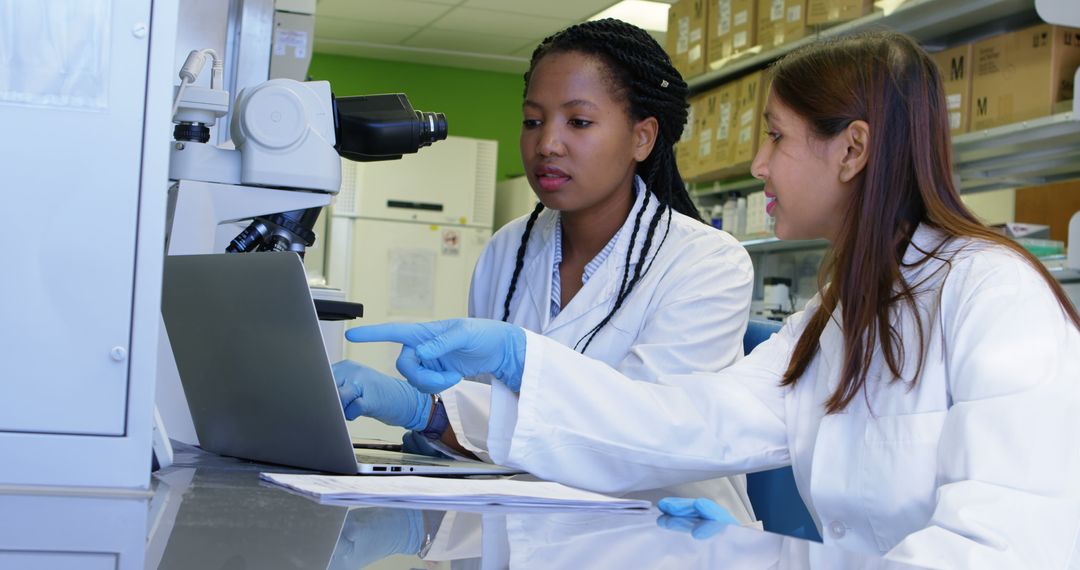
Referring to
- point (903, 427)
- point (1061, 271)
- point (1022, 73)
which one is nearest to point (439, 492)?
point (903, 427)

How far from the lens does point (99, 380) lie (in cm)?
Answer: 87

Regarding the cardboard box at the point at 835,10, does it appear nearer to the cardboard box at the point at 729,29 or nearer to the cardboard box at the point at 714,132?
the cardboard box at the point at 729,29

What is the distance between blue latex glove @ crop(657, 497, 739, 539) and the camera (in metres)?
0.85

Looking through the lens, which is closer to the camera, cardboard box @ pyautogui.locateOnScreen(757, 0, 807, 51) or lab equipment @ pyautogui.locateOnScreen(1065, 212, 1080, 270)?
lab equipment @ pyautogui.locateOnScreen(1065, 212, 1080, 270)

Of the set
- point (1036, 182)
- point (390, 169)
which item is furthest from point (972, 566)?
point (390, 169)

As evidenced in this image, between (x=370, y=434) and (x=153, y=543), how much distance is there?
1608mm

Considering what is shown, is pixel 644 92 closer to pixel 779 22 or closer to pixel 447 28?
pixel 779 22

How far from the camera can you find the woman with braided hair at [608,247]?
4.83 feet

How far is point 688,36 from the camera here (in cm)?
439

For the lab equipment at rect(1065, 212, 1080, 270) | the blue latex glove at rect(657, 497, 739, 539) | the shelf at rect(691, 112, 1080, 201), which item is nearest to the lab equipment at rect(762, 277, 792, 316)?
the shelf at rect(691, 112, 1080, 201)

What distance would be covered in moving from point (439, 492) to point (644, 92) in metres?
1.03

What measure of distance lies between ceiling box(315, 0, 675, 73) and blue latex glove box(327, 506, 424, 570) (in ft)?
17.5

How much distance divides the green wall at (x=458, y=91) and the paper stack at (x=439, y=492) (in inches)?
254

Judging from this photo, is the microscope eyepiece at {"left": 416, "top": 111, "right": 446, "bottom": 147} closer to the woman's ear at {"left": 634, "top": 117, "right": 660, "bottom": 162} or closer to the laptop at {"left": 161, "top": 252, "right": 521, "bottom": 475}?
the laptop at {"left": 161, "top": 252, "right": 521, "bottom": 475}
